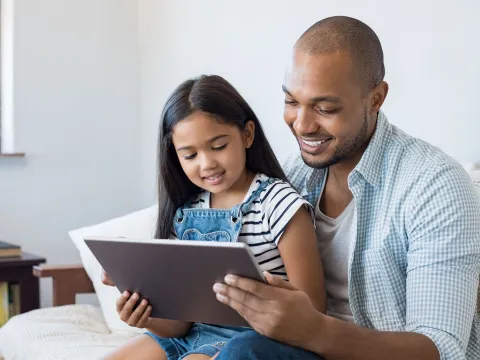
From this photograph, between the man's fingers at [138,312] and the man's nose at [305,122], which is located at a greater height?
the man's nose at [305,122]

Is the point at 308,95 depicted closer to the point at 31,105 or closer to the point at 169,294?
the point at 169,294

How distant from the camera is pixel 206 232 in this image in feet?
5.47

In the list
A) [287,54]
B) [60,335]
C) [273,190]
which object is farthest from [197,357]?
[287,54]

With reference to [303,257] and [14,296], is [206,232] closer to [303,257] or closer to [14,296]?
[303,257]

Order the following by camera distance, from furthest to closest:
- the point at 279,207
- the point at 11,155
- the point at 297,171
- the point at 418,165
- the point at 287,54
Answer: the point at 11,155 → the point at 287,54 → the point at 297,171 → the point at 279,207 → the point at 418,165

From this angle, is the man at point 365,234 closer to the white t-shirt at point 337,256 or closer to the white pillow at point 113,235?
the white t-shirt at point 337,256

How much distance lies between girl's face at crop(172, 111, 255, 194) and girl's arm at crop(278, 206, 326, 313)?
0.17m

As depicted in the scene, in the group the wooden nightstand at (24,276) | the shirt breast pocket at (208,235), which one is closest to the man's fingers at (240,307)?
the shirt breast pocket at (208,235)

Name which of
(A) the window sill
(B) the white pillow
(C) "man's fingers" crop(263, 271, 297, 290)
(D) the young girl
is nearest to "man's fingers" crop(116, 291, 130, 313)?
(D) the young girl

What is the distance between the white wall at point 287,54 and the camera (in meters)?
2.03

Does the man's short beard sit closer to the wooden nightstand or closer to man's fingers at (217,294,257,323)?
man's fingers at (217,294,257,323)

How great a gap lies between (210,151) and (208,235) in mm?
169

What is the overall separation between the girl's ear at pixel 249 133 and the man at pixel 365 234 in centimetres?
12

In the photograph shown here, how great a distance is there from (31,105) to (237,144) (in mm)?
2066
